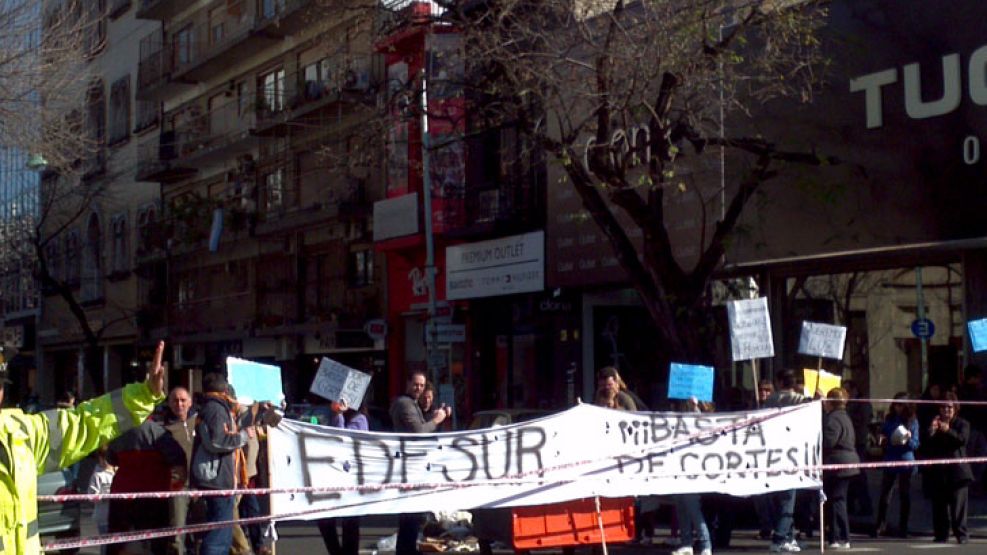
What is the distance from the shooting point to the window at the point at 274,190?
129 feet

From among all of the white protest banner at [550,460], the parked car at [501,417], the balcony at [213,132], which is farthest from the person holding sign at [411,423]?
the balcony at [213,132]

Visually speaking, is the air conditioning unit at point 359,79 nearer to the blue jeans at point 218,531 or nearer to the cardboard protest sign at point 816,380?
the cardboard protest sign at point 816,380

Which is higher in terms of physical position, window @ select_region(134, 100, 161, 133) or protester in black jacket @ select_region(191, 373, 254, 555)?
window @ select_region(134, 100, 161, 133)

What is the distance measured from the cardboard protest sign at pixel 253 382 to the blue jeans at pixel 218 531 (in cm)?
150

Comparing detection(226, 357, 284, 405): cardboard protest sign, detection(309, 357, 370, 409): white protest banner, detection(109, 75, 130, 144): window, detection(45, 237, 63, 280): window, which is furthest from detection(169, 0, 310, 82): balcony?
detection(226, 357, 284, 405): cardboard protest sign

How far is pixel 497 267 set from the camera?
29.2 m

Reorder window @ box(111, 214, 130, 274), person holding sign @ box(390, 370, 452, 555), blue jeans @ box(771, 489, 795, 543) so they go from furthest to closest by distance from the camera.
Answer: window @ box(111, 214, 130, 274)
blue jeans @ box(771, 489, 795, 543)
person holding sign @ box(390, 370, 452, 555)

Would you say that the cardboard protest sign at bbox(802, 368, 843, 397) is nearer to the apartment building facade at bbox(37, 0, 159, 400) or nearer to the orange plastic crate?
the orange plastic crate

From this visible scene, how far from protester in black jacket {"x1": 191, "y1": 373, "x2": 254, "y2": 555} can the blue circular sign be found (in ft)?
39.3

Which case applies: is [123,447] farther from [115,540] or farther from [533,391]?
[533,391]

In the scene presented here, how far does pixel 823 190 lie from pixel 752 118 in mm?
1675

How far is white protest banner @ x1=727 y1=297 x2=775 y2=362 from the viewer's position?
607 inches

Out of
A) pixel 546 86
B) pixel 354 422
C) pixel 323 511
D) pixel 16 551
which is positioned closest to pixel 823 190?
pixel 546 86

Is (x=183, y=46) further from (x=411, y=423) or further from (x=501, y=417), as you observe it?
(x=411, y=423)
